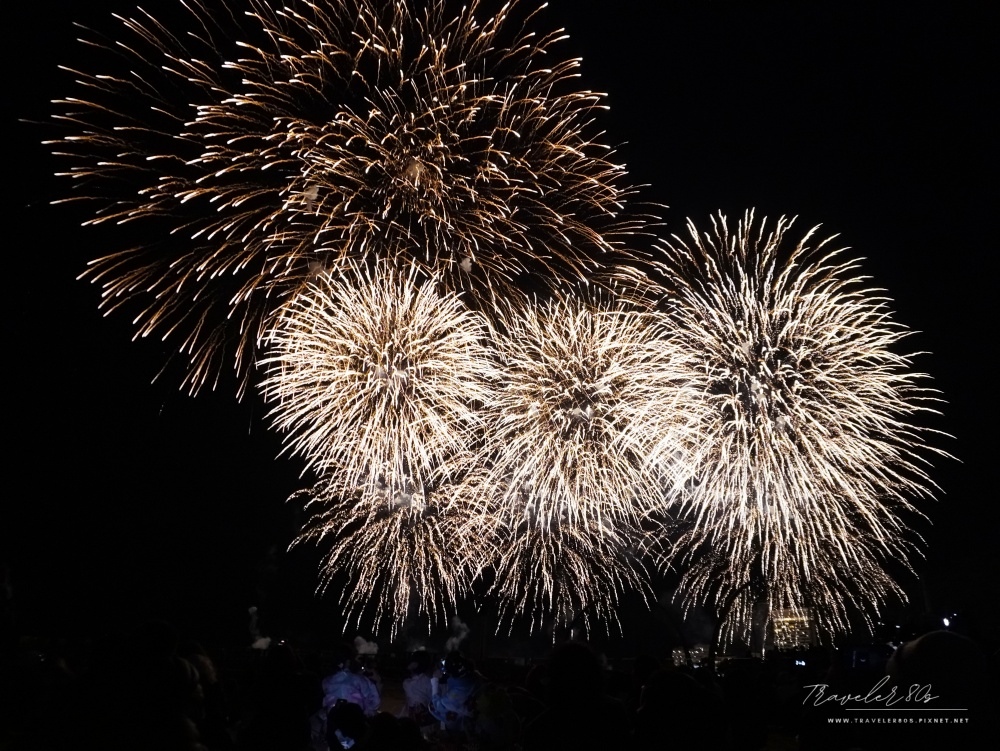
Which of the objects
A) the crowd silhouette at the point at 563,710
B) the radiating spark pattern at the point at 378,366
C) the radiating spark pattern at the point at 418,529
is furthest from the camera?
the radiating spark pattern at the point at 418,529

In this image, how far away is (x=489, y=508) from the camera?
969 inches

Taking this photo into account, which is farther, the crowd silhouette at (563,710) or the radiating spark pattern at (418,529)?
the radiating spark pattern at (418,529)

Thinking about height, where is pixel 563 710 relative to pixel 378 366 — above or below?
below

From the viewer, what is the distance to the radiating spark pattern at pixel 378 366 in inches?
691

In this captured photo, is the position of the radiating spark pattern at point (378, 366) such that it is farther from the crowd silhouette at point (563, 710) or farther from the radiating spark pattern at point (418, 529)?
the crowd silhouette at point (563, 710)

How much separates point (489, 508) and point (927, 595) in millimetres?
36904

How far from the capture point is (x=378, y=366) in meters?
17.9

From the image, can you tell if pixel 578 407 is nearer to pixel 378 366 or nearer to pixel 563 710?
pixel 378 366

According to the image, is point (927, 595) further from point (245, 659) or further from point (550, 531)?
point (245, 659)

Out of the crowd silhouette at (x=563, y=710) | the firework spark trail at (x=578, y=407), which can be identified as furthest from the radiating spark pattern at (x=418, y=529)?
the crowd silhouette at (x=563, y=710)

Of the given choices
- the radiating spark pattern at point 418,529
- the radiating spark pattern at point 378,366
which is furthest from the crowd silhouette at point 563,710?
the radiating spark pattern at point 418,529

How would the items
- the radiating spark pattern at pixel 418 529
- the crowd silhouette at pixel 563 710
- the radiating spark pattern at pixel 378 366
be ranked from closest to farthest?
the crowd silhouette at pixel 563 710
the radiating spark pattern at pixel 378 366
the radiating spark pattern at pixel 418 529

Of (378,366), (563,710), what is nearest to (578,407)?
(378,366)

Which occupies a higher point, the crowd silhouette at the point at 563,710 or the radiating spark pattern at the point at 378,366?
the radiating spark pattern at the point at 378,366
